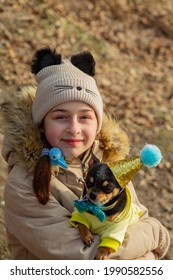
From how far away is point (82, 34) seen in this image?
861 cm

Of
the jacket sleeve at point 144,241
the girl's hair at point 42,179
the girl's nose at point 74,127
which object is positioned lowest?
the jacket sleeve at point 144,241

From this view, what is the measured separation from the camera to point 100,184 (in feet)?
9.82

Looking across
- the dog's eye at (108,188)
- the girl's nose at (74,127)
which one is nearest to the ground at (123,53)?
the girl's nose at (74,127)

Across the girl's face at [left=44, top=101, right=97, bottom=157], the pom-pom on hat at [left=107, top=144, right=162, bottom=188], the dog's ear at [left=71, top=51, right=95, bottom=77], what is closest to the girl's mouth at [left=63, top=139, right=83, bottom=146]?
the girl's face at [left=44, top=101, right=97, bottom=157]

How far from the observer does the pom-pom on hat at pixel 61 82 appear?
10.9 feet

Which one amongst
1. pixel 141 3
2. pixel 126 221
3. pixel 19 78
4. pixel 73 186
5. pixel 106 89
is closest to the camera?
pixel 126 221

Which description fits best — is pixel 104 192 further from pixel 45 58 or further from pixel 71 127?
pixel 45 58

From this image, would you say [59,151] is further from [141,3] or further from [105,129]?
[141,3]

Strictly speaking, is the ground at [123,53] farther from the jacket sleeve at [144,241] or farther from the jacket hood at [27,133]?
the jacket sleeve at [144,241]

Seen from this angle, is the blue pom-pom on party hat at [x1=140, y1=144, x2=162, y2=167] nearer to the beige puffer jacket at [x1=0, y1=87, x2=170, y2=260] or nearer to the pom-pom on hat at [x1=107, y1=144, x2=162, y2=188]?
the pom-pom on hat at [x1=107, y1=144, x2=162, y2=188]

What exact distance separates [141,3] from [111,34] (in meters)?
1.31

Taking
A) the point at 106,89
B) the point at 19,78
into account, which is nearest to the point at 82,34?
the point at 106,89

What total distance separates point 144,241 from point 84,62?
3.59 ft

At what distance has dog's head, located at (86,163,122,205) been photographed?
2994mm
